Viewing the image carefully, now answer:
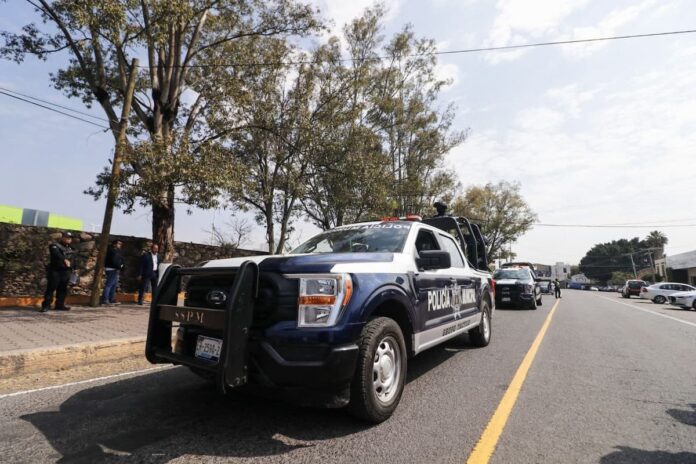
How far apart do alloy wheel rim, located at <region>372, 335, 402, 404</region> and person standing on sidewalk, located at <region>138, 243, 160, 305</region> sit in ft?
29.2

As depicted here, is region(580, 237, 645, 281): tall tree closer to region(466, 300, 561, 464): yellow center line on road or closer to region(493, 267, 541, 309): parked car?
region(493, 267, 541, 309): parked car

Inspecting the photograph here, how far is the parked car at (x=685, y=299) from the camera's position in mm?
19234

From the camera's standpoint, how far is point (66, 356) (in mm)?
5031

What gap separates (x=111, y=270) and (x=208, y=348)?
872 cm

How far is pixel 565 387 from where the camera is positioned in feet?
14.0

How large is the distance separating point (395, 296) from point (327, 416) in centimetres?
117

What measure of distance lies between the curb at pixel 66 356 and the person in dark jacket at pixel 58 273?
3.94m

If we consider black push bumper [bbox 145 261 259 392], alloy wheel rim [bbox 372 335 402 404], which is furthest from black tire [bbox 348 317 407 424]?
black push bumper [bbox 145 261 259 392]

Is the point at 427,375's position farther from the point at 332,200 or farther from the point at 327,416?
the point at 332,200

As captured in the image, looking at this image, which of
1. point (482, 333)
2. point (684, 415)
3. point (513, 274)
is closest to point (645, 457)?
point (684, 415)

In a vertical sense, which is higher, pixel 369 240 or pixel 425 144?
pixel 425 144

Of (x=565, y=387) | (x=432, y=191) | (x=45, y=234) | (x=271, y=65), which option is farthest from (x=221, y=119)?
(x=432, y=191)

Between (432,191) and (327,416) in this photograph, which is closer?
(327,416)

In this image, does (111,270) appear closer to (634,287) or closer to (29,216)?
(29,216)
